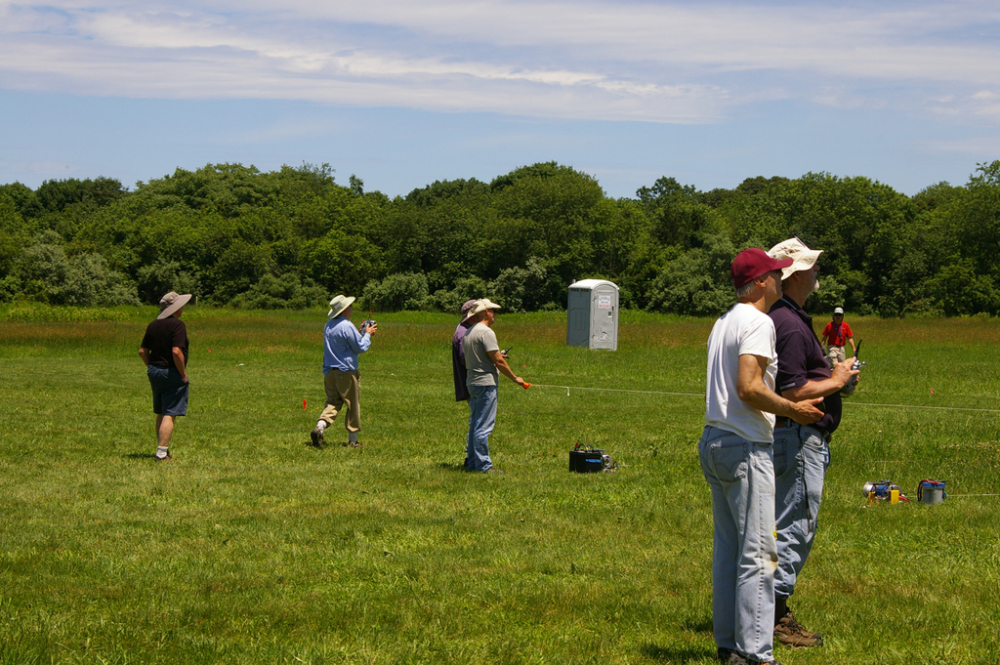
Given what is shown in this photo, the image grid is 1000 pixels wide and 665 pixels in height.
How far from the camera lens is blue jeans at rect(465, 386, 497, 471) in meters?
11.1

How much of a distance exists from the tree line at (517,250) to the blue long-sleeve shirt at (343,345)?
58989 mm

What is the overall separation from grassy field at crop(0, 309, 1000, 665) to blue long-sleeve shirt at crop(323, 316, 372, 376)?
1162 mm

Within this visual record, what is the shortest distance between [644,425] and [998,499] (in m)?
6.66

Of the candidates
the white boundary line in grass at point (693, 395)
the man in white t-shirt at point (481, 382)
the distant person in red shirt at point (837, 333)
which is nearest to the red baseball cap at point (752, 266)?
the man in white t-shirt at point (481, 382)

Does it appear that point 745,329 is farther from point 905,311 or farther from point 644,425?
point 905,311

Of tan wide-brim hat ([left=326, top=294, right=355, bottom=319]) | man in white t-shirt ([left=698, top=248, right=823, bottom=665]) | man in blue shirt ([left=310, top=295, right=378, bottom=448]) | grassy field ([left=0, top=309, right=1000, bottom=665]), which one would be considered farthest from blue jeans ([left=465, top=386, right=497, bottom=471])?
man in white t-shirt ([left=698, top=248, right=823, bottom=665])

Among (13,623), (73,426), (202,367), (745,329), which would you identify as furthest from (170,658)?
(202,367)

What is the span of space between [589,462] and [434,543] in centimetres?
384

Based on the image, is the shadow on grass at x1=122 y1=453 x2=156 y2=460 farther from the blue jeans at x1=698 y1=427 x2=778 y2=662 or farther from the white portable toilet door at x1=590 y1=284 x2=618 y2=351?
the white portable toilet door at x1=590 y1=284 x2=618 y2=351

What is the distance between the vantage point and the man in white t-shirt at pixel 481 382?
1098 cm

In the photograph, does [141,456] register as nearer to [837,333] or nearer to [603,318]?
[837,333]

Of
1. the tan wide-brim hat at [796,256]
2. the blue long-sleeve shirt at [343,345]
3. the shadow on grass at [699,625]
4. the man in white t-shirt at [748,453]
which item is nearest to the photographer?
the man in white t-shirt at [748,453]

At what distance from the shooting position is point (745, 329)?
4.79 metres

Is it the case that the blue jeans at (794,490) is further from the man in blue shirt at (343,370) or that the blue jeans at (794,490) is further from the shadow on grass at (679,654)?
the man in blue shirt at (343,370)
